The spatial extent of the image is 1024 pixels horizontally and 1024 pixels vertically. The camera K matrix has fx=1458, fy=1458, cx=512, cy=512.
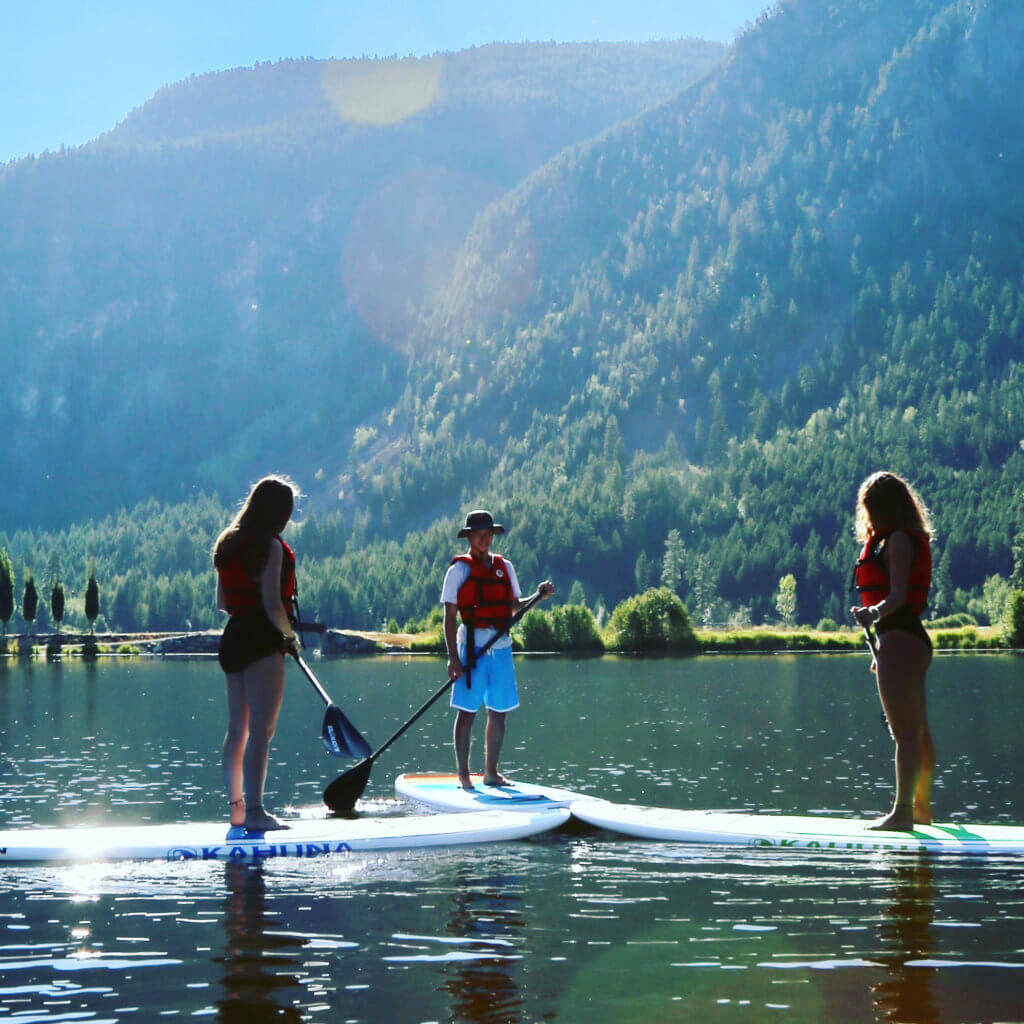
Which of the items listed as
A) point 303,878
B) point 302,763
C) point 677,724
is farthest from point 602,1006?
point 677,724

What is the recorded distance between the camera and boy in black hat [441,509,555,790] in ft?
60.5

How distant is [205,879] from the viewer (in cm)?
1379

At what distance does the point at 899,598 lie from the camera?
14734 mm

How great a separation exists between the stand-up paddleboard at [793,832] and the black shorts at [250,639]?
15.2 feet

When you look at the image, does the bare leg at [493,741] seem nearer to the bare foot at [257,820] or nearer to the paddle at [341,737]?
the paddle at [341,737]

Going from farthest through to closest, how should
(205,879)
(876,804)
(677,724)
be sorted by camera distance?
(677,724), (876,804), (205,879)

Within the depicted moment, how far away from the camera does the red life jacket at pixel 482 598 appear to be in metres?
18.5

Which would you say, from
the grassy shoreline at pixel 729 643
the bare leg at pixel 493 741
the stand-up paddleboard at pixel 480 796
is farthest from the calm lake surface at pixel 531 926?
the grassy shoreline at pixel 729 643

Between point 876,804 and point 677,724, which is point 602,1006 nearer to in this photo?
point 876,804

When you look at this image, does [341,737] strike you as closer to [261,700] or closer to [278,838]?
[278,838]

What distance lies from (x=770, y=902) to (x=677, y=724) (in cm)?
2883

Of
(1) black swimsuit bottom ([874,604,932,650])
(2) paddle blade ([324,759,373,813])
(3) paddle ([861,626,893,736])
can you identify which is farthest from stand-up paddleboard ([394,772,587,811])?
(1) black swimsuit bottom ([874,604,932,650])

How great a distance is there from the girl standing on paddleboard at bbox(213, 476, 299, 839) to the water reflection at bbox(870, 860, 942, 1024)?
247 inches

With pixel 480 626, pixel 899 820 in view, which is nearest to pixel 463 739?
pixel 480 626
